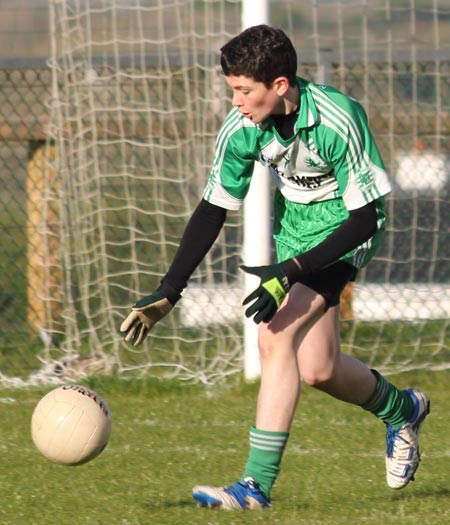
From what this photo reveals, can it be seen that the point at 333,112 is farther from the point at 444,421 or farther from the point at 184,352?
the point at 184,352

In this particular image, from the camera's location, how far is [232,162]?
4.79m

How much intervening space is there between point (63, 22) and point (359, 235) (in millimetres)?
4051

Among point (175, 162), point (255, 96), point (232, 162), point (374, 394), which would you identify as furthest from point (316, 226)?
point (175, 162)

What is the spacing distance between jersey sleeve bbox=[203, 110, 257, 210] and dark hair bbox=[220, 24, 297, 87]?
0.29 meters

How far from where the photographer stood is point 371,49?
8258mm

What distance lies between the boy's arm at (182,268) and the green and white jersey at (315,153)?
128mm

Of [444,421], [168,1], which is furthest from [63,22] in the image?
[444,421]

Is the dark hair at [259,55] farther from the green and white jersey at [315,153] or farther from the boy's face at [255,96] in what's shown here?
the green and white jersey at [315,153]

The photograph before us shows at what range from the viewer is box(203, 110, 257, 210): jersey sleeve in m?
4.68

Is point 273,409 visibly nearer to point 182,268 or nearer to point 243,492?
point 243,492

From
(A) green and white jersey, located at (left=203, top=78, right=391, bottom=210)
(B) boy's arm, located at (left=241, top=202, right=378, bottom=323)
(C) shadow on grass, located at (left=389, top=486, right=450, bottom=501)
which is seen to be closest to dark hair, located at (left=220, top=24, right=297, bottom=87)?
(A) green and white jersey, located at (left=203, top=78, right=391, bottom=210)

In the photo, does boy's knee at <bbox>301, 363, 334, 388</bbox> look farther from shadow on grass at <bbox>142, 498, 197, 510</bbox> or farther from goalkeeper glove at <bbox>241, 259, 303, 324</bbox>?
shadow on grass at <bbox>142, 498, 197, 510</bbox>

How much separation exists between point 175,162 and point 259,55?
381 centimetres

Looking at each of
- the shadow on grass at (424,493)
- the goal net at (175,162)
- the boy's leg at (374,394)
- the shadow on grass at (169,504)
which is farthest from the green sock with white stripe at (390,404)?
the goal net at (175,162)
